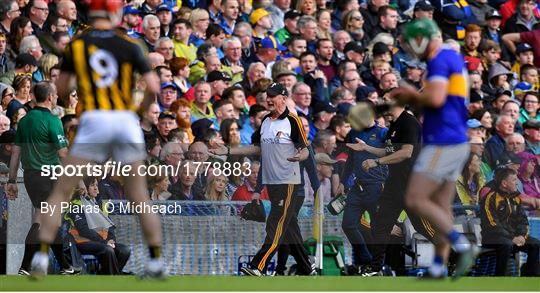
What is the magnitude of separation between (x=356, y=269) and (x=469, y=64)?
246 inches

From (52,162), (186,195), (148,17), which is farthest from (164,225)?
(148,17)

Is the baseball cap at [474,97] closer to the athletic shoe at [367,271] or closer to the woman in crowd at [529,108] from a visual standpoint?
the woman in crowd at [529,108]

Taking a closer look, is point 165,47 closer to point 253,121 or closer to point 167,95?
point 167,95

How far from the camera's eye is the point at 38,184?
16.3 meters

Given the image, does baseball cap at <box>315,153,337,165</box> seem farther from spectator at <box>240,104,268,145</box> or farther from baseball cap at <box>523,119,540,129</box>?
baseball cap at <box>523,119,540,129</box>

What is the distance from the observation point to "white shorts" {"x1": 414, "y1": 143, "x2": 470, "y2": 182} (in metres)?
13.0

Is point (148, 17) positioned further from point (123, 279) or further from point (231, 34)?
point (123, 279)

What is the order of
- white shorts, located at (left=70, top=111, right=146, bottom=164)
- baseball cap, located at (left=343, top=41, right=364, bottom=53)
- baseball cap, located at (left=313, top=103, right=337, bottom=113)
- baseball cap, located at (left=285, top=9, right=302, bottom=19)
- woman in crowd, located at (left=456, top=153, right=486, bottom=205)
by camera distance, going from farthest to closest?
baseball cap, located at (left=285, top=9, right=302, bottom=19)
baseball cap, located at (left=343, top=41, right=364, bottom=53)
baseball cap, located at (left=313, top=103, right=337, bottom=113)
woman in crowd, located at (left=456, top=153, right=486, bottom=205)
white shorts, located at (left=70, top=111, right=146, bottom=164)

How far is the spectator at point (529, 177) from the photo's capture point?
57.8ft

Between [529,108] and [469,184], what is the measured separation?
440cm

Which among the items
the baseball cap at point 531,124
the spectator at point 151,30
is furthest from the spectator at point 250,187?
the baseball cap at point 531,124

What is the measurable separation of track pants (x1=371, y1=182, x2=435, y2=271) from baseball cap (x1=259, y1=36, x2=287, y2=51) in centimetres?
452

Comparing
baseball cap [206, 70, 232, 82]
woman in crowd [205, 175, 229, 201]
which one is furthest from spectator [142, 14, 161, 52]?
woman in crowd [205, 175, 229, 201]

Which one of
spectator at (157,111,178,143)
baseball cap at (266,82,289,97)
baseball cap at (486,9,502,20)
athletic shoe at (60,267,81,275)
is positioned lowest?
athletic shoe at (60,267,81,275)
